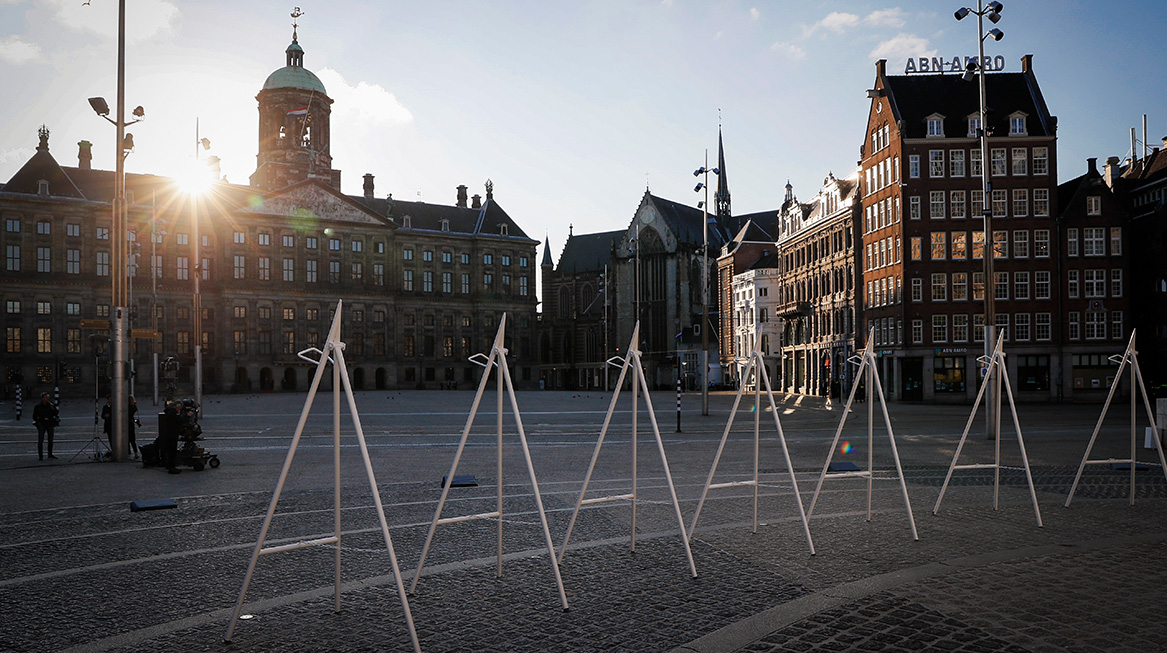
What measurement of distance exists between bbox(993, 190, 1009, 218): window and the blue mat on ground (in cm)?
5766

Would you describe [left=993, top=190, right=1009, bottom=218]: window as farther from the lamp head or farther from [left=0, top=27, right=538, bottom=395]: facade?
[left=0, top=27, right=538, bottom=395]: facade

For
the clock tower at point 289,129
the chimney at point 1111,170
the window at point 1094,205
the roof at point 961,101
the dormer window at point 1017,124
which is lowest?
the window at point 1094,205

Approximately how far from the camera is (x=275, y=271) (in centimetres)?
9900

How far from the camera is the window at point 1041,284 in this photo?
59250mm

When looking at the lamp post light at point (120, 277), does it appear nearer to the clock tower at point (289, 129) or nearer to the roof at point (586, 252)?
the clock tower at point (289, 129)

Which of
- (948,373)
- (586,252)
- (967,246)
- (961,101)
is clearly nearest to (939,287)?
(967,246)

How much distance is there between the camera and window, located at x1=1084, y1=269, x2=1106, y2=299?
59.0 m

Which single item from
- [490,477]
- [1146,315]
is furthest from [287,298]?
[490,477]

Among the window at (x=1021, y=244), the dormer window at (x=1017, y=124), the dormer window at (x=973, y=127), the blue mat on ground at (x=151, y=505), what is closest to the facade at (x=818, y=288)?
the dormer window at (x=973, y=127)

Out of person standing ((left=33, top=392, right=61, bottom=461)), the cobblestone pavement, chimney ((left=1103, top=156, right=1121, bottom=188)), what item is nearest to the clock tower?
chimney ((left=1103, top=156, right=1121, bottom=188))

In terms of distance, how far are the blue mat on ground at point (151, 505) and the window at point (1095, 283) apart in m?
60.4

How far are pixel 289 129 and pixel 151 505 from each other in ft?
315

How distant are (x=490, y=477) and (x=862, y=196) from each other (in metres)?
56.9

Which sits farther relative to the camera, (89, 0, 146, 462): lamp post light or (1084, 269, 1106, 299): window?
(1084, 269, 1106, 299): window
